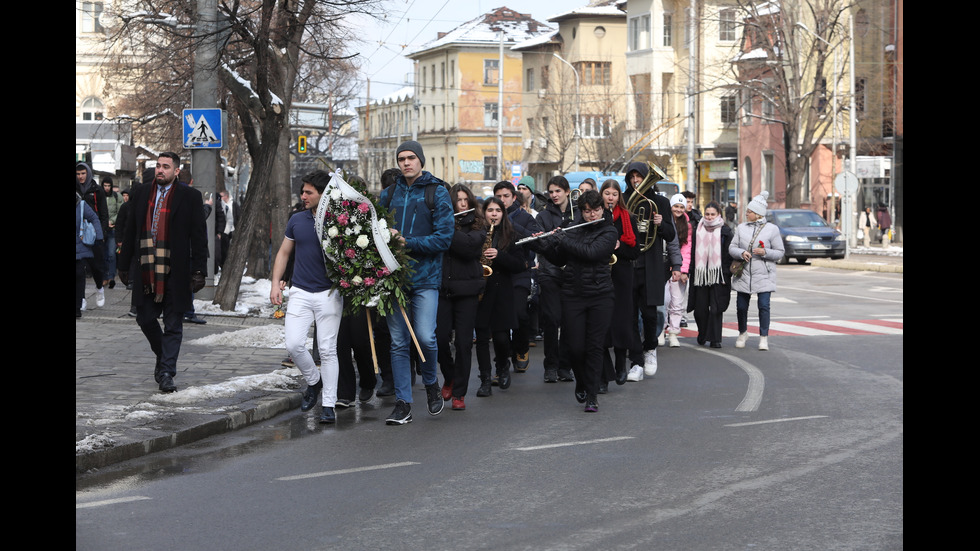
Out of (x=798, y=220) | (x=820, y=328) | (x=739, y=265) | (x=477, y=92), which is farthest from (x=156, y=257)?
(x=477, y=92)

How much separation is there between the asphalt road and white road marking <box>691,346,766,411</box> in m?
0.03

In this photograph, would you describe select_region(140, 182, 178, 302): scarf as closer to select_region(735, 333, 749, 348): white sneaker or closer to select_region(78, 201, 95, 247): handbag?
select_region(78, 201, 95, 247): handbag

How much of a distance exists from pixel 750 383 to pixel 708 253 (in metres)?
4.06

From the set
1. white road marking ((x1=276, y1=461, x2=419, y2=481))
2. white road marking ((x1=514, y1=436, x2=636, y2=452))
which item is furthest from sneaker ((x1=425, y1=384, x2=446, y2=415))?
white road marking ((x1=276, y1=461, x2=419, y2=481))

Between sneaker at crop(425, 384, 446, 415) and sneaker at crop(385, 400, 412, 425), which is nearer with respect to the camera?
sneaker at crop(385, 400, 412, 425)

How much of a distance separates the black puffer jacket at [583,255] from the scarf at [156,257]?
9.98 ft

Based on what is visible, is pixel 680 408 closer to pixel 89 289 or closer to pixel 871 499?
pixel 871 499

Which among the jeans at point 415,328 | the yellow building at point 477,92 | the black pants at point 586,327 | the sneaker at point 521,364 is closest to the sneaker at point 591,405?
the black pants at point 586,327

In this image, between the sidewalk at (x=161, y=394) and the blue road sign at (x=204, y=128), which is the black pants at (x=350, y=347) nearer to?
the sidewalk at (x=161, y=394)

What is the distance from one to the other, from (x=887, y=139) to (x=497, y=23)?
5906 cm

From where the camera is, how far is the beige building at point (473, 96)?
103 m

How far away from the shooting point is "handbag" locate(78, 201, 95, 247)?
708 inches

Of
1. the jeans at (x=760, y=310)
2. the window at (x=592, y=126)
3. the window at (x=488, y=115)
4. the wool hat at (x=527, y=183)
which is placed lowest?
the jeans at (x=760, y=310)
